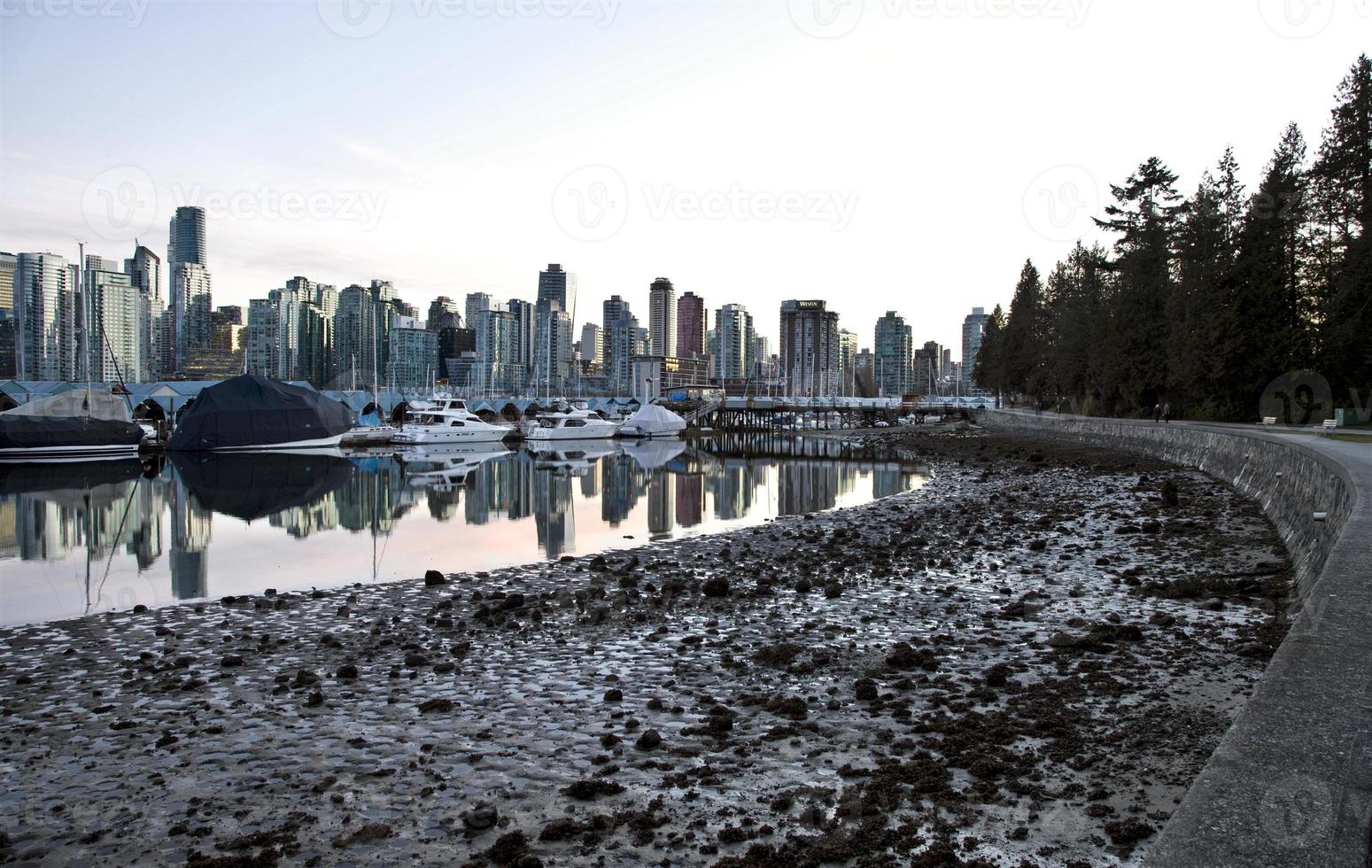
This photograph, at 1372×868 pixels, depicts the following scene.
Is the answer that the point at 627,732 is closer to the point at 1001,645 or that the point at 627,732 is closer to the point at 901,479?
the point at 1001,645

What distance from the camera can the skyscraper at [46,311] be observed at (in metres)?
156

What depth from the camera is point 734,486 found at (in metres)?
37.3

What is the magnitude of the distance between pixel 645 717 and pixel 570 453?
178 feet

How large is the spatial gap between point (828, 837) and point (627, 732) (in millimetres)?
2671

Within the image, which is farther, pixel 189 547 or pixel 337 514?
pixel 337 514

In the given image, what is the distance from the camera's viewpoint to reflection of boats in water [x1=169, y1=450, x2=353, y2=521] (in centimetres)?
3038

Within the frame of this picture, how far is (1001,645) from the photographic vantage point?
1055cm

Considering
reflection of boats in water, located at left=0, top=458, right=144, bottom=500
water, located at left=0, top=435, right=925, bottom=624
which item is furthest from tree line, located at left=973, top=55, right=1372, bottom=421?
reflection of boats in water, located at left=0, top=458, right=144, bottom=500

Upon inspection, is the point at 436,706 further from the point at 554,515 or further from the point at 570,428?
the point at 570,428

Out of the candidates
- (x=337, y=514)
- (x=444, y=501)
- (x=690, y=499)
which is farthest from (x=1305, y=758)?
(x=444, y=501)

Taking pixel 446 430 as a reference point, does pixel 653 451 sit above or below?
below

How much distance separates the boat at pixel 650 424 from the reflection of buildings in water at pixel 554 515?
122 feet

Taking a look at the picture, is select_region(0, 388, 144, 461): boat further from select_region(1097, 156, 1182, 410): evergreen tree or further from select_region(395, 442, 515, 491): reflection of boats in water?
select_region(1097, 156, 1182, 410): evergreen tree

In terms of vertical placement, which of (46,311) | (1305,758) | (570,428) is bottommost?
(570,428)
